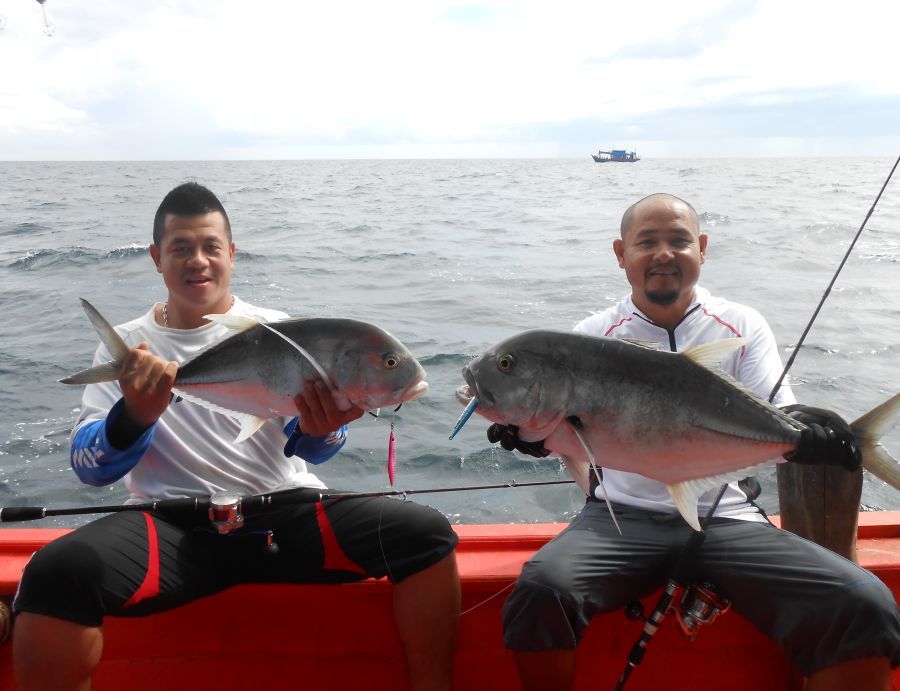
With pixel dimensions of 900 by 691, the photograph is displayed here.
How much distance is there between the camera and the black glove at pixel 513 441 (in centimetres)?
214

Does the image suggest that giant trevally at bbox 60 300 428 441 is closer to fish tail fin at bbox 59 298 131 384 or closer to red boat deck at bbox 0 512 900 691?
fish tail fin at bbox 59 298 131 384

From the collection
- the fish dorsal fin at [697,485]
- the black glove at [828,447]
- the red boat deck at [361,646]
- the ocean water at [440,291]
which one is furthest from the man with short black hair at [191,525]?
the ocean water at [440,291]

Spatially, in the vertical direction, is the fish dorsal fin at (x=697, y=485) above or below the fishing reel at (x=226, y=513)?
above

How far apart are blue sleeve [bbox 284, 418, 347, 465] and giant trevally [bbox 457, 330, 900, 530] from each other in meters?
0.94

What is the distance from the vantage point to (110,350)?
2.41m

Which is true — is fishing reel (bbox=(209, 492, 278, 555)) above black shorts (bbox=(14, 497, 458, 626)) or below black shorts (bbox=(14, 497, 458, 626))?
above

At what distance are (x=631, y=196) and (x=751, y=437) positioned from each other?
2764 centimetres

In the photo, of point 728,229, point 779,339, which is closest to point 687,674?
point 779,339

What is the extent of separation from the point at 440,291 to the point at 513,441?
924 cm

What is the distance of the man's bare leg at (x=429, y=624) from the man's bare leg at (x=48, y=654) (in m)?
1.05

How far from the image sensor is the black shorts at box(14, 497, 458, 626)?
7.58ft

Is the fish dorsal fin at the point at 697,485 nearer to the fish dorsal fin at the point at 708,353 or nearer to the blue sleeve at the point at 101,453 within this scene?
the fish dorsal fin at the point at 708,353

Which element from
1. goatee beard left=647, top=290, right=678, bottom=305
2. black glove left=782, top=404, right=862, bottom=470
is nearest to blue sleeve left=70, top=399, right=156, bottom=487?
goatee beard left=647, top=290, right=678, bottom=305

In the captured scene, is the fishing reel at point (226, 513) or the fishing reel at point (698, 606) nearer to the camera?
the fishing reel at point (698, 606)
